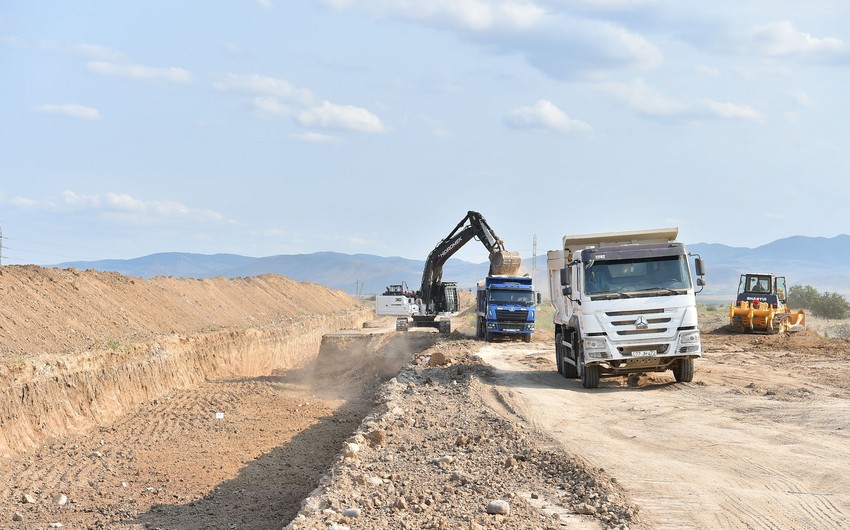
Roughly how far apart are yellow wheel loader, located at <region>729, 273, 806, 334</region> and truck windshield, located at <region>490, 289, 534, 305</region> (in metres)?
9.45

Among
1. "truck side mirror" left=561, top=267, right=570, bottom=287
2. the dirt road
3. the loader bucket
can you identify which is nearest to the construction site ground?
the dirt road

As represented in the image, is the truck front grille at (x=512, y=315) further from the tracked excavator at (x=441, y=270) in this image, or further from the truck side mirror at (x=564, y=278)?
the truck side mirror at (x=564, y=278)

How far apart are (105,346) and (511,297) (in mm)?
17302

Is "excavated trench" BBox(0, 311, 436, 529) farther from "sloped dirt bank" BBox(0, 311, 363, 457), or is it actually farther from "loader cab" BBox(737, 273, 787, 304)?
"loader cab" BBox(737, 273, 787, 304)

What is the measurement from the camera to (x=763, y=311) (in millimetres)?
39812

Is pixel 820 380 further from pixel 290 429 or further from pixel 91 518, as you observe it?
pixel 91 518

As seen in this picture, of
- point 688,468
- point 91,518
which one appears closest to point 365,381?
point 91,518

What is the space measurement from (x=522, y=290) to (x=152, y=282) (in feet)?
63.9

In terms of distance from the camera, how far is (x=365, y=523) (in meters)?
9.01

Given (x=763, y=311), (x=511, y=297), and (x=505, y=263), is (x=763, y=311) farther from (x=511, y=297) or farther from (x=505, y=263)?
(x=505, y=263)

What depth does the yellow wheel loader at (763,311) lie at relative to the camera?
1564 inches

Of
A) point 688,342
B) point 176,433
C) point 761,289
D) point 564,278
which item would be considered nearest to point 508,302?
point 761,289

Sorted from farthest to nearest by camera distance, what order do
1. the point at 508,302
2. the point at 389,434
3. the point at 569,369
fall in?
the point at 508,302, the point at 569,369, the point at 389,434

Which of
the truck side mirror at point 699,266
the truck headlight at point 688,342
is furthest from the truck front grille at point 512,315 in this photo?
the truck side mirror at point 699,266
